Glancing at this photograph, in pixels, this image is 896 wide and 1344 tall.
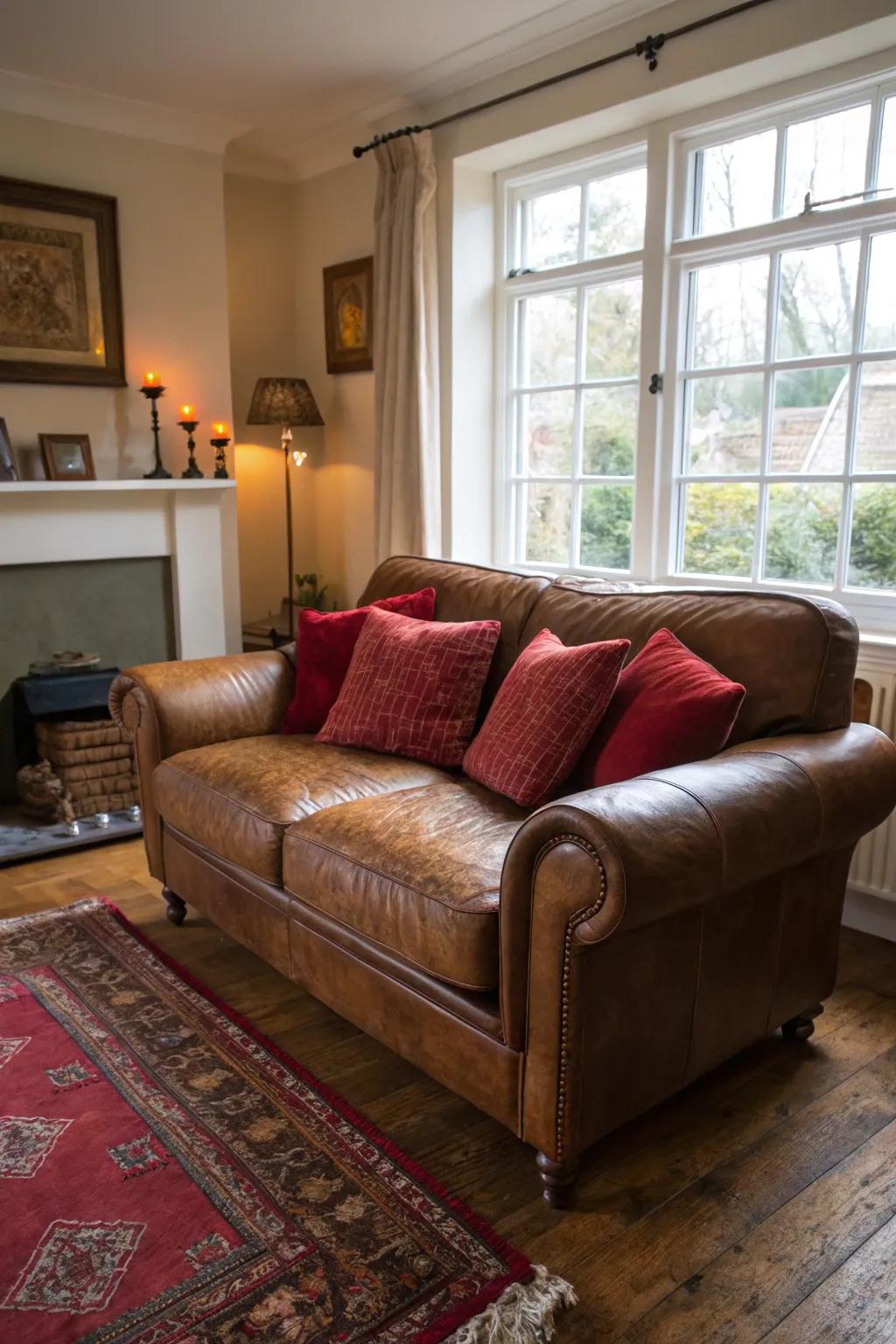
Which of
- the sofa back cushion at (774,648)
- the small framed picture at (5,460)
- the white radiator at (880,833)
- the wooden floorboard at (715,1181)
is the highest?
the small framed picture at (5,460)

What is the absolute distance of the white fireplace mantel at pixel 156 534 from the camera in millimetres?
3514

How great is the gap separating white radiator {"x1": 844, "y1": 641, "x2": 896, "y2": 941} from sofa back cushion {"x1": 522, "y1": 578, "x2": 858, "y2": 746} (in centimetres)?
53

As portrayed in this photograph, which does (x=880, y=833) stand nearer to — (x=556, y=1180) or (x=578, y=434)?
(x=556, y=1180)

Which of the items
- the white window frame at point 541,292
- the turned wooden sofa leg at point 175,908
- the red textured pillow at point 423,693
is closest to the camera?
the red textured pillow at point 423,693

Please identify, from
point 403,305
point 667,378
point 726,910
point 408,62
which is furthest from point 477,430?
point 726,910

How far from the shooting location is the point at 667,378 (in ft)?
10.3

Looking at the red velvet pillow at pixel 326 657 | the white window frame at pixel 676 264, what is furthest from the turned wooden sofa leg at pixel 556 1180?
the white window frame at pixel 676 264

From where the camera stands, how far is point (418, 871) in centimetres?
179

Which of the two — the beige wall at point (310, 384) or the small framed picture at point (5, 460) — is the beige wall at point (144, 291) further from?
the beige wall at point (310, 384)

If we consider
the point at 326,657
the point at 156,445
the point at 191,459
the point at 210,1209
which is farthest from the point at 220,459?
the point at 210,1209

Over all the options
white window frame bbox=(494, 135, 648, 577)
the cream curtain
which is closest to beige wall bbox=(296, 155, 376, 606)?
the cream curtain

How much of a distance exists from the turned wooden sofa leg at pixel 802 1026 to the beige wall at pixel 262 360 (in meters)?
3.08

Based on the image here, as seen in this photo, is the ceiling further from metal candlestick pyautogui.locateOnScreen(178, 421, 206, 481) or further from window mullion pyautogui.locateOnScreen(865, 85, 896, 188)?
metal candlestick pyautogui.locateOnScreen(178, 421, 206, 481)

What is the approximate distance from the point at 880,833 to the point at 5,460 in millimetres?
2989
